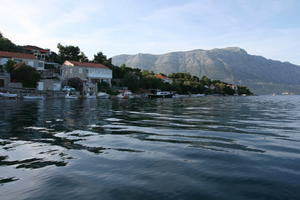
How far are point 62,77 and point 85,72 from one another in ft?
25.5

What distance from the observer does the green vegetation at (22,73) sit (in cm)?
6041

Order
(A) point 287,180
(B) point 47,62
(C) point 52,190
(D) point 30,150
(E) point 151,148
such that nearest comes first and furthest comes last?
(C) point 52,190 → (A) point 287,180 → (D) point 30,150 → (E) point 151,148 → (B) point 47,62

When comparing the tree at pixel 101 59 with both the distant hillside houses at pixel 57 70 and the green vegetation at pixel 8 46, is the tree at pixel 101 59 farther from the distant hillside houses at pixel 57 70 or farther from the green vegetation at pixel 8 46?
the green vegetation at pixel 8 46

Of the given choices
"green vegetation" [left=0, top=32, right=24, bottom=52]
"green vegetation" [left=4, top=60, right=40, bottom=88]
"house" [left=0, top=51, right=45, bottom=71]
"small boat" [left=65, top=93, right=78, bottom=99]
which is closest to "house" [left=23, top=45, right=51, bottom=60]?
"green vegetation" [left=0, top=32, right=24, bottom=52]

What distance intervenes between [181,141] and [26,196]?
790cm

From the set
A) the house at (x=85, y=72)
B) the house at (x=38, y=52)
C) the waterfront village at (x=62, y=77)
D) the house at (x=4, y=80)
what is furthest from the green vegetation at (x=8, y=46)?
the house at (x=4, y=80)

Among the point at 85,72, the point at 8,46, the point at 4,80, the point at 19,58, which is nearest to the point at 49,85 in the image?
the point at 19,58

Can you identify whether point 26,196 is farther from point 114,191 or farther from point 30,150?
point 30,150

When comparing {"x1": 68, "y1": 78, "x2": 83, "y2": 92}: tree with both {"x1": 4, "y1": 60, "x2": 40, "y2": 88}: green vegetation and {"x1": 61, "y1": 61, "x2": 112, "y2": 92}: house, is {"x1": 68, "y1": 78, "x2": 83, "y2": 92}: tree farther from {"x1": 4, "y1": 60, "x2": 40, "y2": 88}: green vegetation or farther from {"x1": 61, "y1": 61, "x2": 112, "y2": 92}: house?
{"x1": 4, "y1": 60, "x2": 40, "y2": 88}: green vegetation

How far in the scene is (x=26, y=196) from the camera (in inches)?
231

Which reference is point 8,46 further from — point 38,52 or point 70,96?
point 70,96

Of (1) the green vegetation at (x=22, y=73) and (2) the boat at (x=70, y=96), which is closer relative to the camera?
(1) the green vegetation at (x=22, y=73)

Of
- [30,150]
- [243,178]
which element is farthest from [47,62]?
[243,178]

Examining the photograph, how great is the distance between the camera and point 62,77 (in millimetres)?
84875
